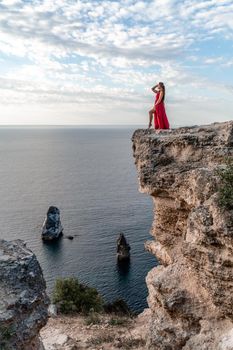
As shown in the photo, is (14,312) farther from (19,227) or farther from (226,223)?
(19,227)

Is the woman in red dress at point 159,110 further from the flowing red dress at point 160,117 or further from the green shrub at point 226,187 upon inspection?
the green shrub at point 226,187

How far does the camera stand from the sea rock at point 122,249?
6719cm

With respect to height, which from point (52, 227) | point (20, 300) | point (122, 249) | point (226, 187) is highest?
point (226, 187)

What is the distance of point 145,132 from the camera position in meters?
23.5

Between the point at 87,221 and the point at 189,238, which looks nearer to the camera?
the point at 189,238

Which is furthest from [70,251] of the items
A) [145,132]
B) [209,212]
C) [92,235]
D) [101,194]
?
[209,212]

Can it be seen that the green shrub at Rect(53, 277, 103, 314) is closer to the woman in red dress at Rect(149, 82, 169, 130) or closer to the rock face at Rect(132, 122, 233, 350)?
the rock face at Rect(132, 122, 233, 350)

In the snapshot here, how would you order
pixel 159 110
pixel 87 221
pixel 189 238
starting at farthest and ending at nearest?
pixel 87 221
pixel 159 110
pixel 189 238

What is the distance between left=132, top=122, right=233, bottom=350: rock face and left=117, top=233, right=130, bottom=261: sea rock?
144 feet

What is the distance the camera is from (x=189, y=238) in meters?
16.9

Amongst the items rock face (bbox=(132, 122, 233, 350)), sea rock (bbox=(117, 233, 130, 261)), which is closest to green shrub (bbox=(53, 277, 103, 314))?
rock face (bbox=(132, 122, 233, 350))

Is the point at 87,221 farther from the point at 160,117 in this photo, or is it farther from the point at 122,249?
the point at 160,117

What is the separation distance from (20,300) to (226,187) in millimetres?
8878

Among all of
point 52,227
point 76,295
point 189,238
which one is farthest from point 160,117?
point 52,227
